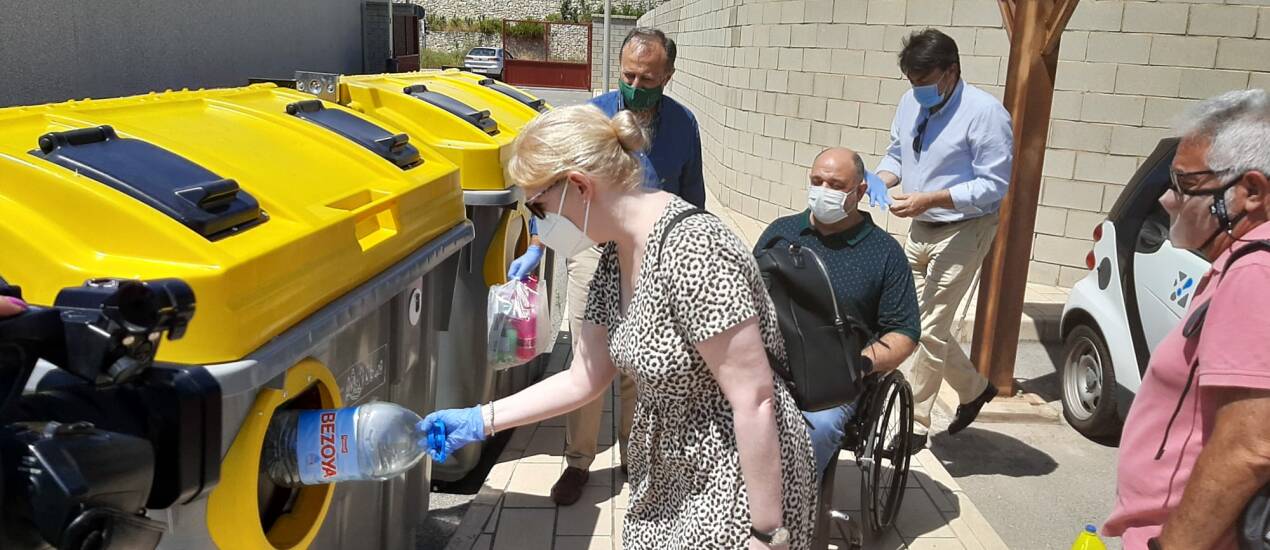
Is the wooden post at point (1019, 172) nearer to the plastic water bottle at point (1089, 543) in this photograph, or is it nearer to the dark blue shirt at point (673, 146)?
the dark blue shirt at point (673, 146)

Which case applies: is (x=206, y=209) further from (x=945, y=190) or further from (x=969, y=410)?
(x=969, y=410)

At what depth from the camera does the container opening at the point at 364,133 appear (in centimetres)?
311

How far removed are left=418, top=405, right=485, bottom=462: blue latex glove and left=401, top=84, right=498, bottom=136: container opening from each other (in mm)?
1909

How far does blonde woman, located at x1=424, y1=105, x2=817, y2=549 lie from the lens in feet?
6.14

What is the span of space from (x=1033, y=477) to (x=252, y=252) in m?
3.75

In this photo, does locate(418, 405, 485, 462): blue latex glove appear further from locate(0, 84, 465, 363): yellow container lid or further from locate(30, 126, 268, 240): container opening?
locate(30, 126, 268, 240): container opening

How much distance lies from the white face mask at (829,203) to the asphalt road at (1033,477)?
168cm

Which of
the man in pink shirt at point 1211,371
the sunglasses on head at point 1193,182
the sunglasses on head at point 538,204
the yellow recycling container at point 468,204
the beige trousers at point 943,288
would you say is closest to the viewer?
the man in pink shirt at point 1211,371

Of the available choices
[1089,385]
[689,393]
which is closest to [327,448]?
[689,393]

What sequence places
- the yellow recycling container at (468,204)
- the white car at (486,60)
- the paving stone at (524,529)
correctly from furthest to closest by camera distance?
the white car at (486,60) → the yellow recycling container at (468,204) → the paving stone at (524,529)

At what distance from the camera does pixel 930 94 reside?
164 inches

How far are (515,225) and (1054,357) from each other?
3.78 meters

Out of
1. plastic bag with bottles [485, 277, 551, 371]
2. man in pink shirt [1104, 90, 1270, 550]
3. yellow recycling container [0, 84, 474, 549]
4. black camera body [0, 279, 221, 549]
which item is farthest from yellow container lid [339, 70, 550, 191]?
man in pink shirt [1104, 90, 1270, 550]

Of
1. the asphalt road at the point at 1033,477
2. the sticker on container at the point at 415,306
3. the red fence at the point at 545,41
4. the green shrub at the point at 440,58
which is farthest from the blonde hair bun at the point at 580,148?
the red fence at the point at 545,41
